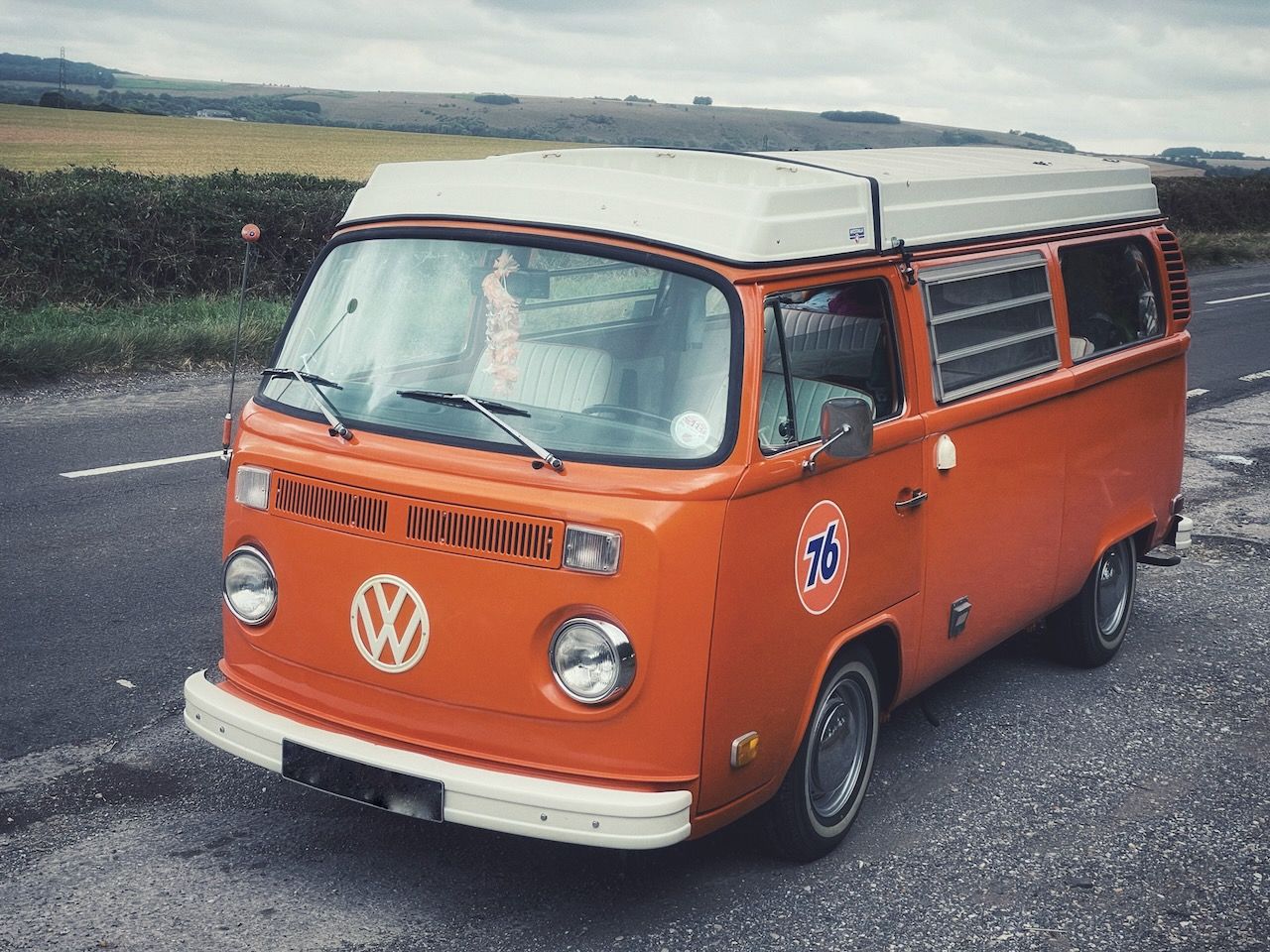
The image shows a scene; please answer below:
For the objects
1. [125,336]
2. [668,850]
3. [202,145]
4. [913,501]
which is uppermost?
[202,145]

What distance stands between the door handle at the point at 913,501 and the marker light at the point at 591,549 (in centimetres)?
125

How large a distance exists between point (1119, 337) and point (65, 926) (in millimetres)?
4774

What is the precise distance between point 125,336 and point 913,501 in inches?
405

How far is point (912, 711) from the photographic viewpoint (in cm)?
570

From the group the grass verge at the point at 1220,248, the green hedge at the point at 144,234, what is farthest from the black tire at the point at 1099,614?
the grass verge at the point at 1220,248

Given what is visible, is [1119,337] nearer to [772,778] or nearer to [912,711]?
[912,711]

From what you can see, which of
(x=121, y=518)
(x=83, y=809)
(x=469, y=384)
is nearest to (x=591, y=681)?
(x=469, y=384)

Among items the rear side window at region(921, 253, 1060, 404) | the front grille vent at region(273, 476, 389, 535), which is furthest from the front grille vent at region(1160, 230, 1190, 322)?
the front grille vent at region(273, 476, 389, 535)

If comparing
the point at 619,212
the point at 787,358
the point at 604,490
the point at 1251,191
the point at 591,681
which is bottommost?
the point at 591,681

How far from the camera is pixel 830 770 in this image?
4418 millimetres

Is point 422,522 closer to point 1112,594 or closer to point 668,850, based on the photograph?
point 668,850

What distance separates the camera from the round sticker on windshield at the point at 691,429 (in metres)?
3.75

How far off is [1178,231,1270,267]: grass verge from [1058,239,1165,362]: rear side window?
2299cm

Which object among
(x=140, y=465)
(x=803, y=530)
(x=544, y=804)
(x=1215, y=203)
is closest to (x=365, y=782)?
(x=544, y=804)
